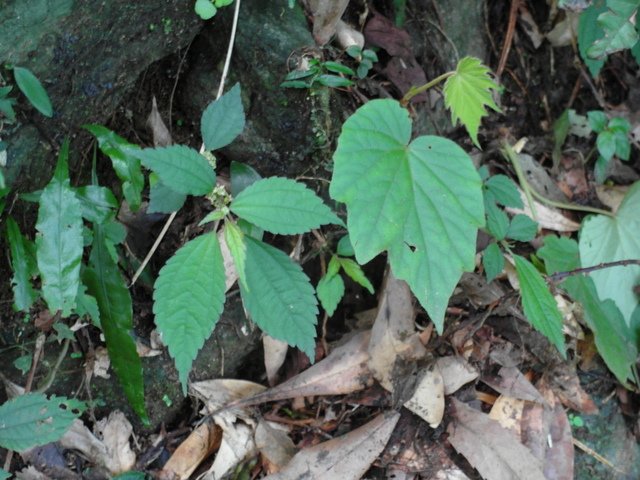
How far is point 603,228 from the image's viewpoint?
6.72 feet

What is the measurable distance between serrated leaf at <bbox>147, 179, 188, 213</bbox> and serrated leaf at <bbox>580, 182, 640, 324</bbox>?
130 centimetres

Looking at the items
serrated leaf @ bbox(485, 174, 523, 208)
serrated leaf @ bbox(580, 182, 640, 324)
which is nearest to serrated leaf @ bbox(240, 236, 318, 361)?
serrated leaf @ bbox(485, 174, 523, 208)

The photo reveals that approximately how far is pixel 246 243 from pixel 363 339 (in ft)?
1.80

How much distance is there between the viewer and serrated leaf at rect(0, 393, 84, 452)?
1.46 meters

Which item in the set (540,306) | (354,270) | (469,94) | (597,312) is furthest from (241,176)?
(597,312)

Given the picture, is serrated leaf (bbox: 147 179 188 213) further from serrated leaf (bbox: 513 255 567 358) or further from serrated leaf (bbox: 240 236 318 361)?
serrated leaf (bbox: 513 255 567 358)

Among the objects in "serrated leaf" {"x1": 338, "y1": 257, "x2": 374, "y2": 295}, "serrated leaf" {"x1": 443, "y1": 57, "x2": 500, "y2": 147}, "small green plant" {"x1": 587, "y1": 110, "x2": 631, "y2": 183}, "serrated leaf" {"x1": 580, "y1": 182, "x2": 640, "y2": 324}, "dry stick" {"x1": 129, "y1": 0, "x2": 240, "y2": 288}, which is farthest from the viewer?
"small green plant" {"x1": 587, "y1": 110, "x2": 631, "y2": 183}

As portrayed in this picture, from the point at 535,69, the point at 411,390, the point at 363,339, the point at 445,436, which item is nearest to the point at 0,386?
the point at 363,339

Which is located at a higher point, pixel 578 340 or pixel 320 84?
pixel 320 84

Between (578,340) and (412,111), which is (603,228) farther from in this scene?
(412,111)

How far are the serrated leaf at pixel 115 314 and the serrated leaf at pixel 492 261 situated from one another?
98cm

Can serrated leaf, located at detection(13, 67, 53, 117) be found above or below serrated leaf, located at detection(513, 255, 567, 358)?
above

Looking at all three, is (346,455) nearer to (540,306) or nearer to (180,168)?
(540,306)

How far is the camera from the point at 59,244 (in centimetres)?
143
